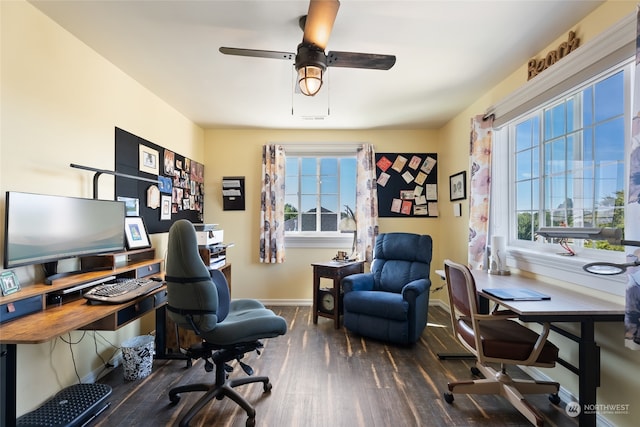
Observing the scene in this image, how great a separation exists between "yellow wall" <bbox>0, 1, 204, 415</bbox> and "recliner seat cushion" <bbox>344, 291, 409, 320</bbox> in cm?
209

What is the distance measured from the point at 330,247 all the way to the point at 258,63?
8.32ft

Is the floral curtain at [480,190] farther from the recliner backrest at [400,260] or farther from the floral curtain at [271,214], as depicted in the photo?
the floral curtain at [271,214]

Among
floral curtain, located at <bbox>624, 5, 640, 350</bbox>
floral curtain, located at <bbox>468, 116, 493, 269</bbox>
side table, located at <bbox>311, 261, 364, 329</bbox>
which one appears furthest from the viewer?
side table, located at <bbox>311, 261, 364, 329</bbox>

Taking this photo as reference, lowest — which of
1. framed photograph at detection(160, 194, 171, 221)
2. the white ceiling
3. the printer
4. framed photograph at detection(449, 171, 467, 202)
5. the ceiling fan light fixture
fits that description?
the printer

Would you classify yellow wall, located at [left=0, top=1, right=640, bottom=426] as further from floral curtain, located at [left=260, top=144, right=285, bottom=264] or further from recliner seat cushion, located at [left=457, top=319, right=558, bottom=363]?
floral curtain, located at [left=260, top=144, right=285, bottom=264]

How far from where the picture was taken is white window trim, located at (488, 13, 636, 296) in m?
1.64

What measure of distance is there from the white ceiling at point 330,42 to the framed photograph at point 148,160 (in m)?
0.58

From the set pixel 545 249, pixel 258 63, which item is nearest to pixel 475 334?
pixel 545 249

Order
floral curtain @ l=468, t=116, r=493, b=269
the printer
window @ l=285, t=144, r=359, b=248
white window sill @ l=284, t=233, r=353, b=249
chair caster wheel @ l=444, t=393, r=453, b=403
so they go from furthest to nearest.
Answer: window @ l=285, t=144, r=359, b=248, white window sill @ l=284, t=233, r=353, b=249, the printer, floral curtain @ l=468, t=116, r=493, b=269, chair caster wheel @ l=444, t=393, r=453, b=403

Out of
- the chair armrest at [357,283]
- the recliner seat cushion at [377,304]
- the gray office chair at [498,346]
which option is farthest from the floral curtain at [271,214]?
the gray office chair at [498,346]

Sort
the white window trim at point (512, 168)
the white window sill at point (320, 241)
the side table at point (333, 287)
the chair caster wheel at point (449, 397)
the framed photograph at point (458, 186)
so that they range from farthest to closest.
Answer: the white window sill at point (320, 241) → the framed photograph at point (458, 186) → the side table at point (333, 287) → the chair caster wheel at point (449, 397) → the white window trim at point (512, 168)

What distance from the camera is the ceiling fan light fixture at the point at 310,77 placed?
1.78 metres

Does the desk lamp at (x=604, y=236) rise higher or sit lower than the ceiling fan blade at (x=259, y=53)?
lower

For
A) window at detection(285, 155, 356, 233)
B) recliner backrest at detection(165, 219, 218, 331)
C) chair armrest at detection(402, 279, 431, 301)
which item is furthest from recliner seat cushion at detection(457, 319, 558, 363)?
window at detection(285, 155, 356, 233)
